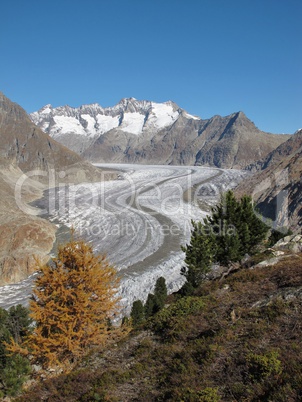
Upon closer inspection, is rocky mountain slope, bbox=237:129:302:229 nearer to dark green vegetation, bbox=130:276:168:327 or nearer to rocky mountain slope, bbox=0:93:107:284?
dark green vegetation, bbox=130:276:168:327

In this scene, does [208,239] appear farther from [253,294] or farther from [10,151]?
[10,151]

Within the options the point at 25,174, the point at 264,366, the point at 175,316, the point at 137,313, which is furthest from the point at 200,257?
the point at 25,174

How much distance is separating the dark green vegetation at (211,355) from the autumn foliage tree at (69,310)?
3.86 feet

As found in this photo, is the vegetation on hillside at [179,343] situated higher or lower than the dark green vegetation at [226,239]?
lower

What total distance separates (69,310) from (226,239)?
1254 cm

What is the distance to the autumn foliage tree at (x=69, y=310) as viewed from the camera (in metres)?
13.1

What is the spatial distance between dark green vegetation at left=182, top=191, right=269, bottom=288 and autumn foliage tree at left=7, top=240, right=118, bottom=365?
8.79m

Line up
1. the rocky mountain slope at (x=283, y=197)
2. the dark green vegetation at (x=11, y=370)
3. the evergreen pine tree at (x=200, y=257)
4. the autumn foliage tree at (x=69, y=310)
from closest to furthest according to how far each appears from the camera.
Answer: the autumn foliage tree at (x=69, y=310) → the dark green vegetation at (x=11, y=370) → the evergreen pine tree at (x=200, y=257) → the rocky mountain slope at (x=283, y=197)

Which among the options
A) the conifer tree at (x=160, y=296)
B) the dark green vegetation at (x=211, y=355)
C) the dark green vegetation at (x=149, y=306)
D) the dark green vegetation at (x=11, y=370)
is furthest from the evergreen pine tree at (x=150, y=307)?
the dark green vegetation at (x=11, y=370)

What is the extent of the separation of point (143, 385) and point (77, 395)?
2.15 meters

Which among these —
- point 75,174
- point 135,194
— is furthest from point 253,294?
point 75,174

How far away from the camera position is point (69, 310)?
1346 cm

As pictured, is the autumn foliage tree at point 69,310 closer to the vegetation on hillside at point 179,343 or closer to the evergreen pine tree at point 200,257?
the vegetation on hillside at point 179,343

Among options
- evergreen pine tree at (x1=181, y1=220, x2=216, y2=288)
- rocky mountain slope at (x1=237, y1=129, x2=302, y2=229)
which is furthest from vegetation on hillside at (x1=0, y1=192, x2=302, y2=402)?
rocky mountain slope at (x1=237, y1=129, x2=302, y2=229)
